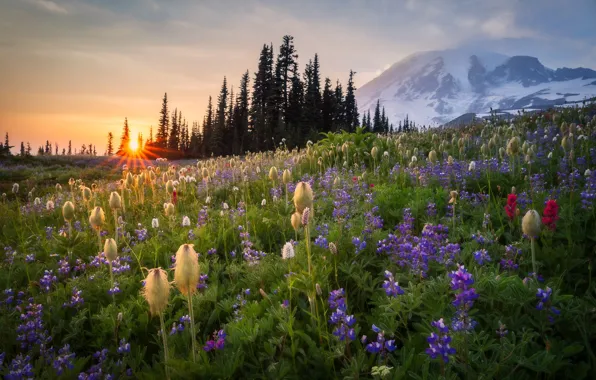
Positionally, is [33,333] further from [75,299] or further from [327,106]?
[327,106]

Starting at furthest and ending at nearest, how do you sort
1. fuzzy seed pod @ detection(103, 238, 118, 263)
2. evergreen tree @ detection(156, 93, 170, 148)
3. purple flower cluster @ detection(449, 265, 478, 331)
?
evergreen tree @ detection(156, 93, 170, 148), fuzzy seed pod @ detection(103, 238, 118, 263), purple flower cluster @ detection(449, 265, 478, 331)

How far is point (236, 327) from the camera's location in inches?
91.3

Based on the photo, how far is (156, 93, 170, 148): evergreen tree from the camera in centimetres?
8712

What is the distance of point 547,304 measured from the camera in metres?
1.98

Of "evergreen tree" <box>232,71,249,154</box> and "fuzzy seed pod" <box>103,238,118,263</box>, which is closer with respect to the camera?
"fuzzy seed pod" <box>103,238,118,263</box>

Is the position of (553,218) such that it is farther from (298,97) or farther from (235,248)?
(298,97)

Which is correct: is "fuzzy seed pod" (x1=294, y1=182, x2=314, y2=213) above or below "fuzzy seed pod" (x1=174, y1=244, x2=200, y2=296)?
above

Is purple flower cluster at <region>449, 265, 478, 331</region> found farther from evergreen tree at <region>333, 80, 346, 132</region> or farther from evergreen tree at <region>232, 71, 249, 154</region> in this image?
evergreen tree at <region>333, 80, 346, 132</region>

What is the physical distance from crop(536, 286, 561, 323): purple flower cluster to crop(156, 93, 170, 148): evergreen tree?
91491mm

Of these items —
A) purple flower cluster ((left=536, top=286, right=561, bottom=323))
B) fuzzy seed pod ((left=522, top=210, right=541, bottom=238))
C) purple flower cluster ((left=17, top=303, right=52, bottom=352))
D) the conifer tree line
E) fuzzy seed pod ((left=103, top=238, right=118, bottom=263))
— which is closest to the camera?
purple flower cluster ((left=536, top=286, right=561, bottom=323))

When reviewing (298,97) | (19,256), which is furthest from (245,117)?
(19,256)

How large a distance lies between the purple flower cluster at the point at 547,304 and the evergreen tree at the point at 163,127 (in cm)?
9149

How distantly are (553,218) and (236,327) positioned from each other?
2.74m

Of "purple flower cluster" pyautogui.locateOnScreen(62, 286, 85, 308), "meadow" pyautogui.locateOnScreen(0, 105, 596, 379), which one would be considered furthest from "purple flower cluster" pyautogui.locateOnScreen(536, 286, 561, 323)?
"purple flower cluster" pyautogui.locateOnScreen(62, 286, 85, 308)
